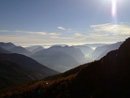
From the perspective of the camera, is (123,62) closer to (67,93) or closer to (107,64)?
(107,64)

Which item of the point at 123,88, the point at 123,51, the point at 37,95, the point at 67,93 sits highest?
the point at 123,51

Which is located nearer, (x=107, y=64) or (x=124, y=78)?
(x=124, y=78)

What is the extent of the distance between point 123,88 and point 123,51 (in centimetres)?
614

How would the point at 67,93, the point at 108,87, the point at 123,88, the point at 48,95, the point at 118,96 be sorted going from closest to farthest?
the point at 118,96, the point at 123,88, the point at 108,87, the point at 67,93, the point at 48,95

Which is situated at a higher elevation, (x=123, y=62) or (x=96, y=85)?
(x=123, y=62)

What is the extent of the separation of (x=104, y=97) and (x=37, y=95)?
10.7 meters

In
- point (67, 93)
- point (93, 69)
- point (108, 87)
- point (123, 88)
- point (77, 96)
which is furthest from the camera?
point (93, 69)

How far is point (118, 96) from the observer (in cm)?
1080

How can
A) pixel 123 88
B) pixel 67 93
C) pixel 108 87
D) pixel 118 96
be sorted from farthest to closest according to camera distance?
1. pixel 67 93
2. pixel 108 87
3. pixel 123 88
4. pixel 118 96

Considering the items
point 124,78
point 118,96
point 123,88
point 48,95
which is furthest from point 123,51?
point 48,95

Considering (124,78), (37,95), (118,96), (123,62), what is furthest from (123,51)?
(37,95)

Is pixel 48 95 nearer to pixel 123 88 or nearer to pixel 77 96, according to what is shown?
pixel 77 96

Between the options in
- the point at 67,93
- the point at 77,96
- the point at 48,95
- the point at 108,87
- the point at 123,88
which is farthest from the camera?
the point at 48,95

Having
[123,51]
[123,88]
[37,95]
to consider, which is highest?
[123,51]
